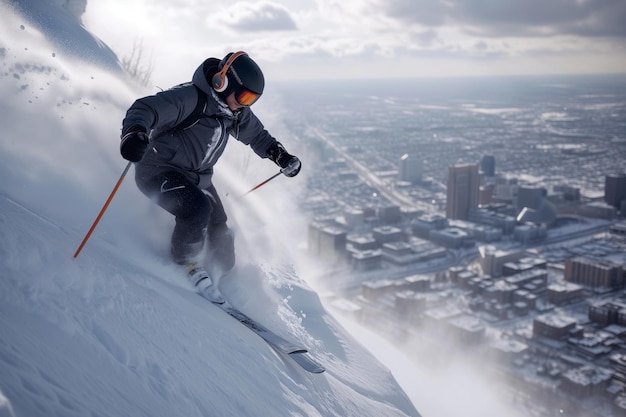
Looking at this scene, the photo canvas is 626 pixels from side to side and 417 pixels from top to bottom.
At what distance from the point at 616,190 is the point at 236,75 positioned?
109 feet

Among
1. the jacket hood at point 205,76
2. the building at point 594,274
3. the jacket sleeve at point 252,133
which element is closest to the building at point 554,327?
the building at point 594,274

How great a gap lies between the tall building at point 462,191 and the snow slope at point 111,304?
25548 mm

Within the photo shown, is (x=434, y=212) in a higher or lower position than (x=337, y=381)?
lower

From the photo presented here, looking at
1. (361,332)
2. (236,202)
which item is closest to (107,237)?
(236,202)

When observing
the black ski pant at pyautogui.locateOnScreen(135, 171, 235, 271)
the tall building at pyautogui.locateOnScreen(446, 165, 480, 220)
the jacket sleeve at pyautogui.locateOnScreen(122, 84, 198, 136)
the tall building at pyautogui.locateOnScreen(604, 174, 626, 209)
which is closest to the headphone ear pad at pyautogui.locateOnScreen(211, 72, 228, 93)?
the jacket sleeve at pyautogui.locateOnScreen(122, 84, 198, 136)

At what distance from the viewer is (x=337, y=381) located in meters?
2.69

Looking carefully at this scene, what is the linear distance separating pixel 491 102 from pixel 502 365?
314ft

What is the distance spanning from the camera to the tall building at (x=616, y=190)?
94.8ft

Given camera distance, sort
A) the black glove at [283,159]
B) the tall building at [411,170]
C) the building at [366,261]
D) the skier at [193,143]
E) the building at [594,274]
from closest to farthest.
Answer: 1. the skier at [193,143]
2. the black glove at [283,159]
3. the building at [594,274]
4. the building at [366,261]
5. the tall building at [411,170]

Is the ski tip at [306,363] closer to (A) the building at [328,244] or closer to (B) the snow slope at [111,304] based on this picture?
(B) the snow slope at [111,304]

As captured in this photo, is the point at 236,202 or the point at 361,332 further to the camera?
the point at 361,332

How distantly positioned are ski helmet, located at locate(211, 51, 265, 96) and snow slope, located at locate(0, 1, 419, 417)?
969 mm

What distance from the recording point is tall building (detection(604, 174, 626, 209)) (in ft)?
94.8

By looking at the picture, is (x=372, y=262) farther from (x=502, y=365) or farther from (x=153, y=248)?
(x=153, y=248)
